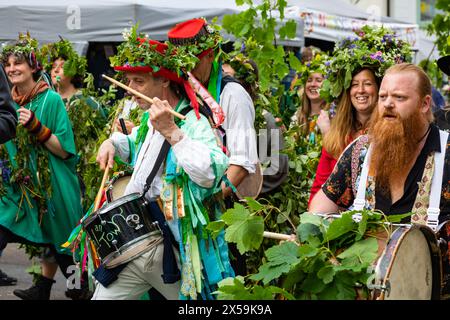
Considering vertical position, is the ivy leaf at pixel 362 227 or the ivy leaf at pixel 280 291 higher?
the ivy leaf at pixel 362 227

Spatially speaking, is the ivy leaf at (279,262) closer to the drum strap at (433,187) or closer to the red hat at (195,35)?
the drum strap at (433,187)

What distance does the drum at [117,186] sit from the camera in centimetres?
518

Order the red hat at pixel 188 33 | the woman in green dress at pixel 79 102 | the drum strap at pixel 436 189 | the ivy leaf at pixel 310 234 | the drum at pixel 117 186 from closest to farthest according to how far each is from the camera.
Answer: the ivy leaf at pixel 310 234, the drum strap at pixel 436 189, the drum at pixel 117 186, the red hat at pixel 188 33, the woman in green dress at pixel 79 102

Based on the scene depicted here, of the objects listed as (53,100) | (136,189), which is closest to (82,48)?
(53,100)

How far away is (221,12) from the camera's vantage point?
1185 centimetres

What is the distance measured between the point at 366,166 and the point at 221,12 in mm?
7741

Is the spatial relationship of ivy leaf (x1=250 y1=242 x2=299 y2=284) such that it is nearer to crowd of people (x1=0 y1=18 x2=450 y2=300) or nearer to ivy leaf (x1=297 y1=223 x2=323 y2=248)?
ivy leaf (x1=297 y1=223 x2=323 y2=248)

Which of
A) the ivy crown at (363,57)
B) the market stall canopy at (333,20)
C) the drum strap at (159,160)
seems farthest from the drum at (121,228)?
the market stall canopy at (333,20)

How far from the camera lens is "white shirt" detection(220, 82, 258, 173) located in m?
5.70

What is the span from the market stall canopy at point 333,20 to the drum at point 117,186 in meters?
7.78

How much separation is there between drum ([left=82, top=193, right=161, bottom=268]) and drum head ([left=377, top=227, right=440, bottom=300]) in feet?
5.01

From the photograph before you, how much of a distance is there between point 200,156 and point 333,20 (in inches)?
380

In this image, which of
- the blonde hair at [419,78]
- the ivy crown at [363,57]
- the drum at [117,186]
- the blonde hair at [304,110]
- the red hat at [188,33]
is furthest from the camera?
the blonde hair at [304,110]

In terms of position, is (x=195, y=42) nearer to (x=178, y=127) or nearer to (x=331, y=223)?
(x=178, y=127)
